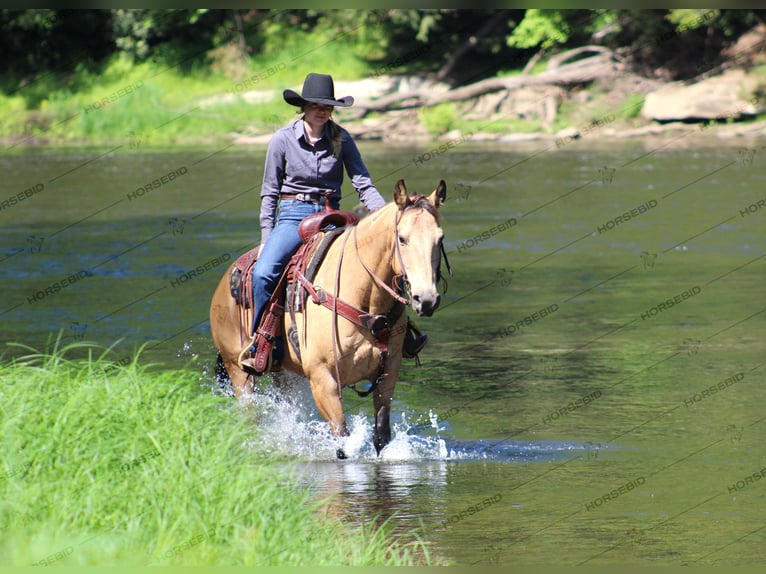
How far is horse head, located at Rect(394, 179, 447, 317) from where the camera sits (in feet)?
28.5

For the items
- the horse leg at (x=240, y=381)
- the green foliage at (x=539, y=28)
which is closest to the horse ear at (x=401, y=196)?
the horse leg at (x=240, y=381)

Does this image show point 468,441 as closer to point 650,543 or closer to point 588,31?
point 650,543

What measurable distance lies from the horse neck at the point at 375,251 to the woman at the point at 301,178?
52 centimetres

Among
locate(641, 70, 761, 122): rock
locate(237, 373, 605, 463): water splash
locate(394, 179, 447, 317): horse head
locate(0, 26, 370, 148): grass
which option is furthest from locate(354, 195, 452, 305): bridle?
locate(0, 26, 370, 148): grass

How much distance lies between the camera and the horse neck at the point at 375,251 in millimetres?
9305

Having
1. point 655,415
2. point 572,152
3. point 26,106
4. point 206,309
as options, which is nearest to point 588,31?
point 572,152

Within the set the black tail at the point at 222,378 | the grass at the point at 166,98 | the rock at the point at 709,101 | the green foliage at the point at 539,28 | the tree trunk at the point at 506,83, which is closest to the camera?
the black tail at the point at 222,378

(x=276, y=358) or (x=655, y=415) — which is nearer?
(x=276, y=358)

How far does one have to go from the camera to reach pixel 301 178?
10.3 m

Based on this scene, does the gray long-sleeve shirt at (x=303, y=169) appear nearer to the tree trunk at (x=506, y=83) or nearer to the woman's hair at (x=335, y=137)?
the woman's hair at (x=335, y=137)

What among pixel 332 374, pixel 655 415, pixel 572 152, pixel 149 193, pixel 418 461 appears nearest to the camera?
pixel 332 374

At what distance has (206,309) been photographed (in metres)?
18.2

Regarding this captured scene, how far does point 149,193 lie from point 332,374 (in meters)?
25.9

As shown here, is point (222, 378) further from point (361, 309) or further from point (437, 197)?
point (437, 197)
